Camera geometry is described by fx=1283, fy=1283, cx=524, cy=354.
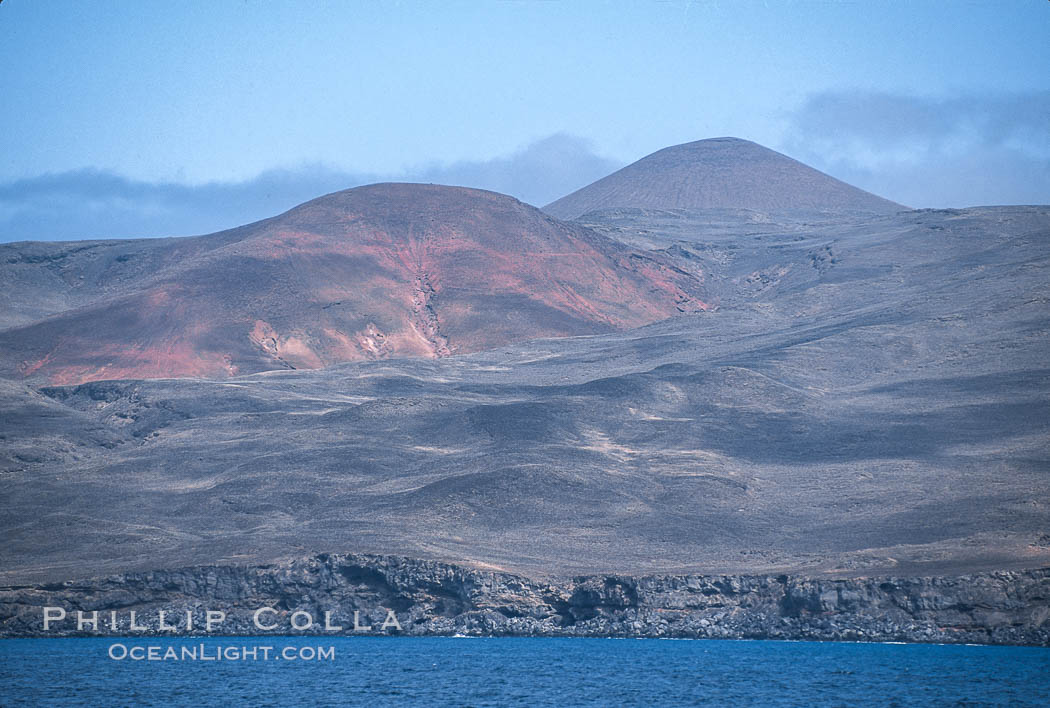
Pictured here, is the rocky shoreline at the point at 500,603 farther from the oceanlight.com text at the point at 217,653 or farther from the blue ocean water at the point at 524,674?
the oceanlight.com text at the point at 217,653

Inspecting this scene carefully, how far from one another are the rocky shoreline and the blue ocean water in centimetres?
182

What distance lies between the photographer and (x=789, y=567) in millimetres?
58531

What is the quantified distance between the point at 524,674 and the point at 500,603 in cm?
1543

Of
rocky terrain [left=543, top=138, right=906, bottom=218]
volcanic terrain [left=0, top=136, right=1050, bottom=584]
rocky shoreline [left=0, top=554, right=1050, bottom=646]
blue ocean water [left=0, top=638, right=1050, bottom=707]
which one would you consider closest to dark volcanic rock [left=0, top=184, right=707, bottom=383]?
volcanic terrain [left=0, top=136, right=1050, bottom=584]

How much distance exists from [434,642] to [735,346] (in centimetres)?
5517

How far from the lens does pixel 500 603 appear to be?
55.2 metres

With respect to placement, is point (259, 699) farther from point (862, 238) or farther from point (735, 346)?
point (862, 238)

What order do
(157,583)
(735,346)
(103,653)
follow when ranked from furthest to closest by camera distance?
(735,346) → (157,583) → (103,653)

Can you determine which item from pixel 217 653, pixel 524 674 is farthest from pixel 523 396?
A: pixel 524 674

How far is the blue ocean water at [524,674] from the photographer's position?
110 feet

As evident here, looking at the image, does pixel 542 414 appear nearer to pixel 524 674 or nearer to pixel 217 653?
pixel 217 653

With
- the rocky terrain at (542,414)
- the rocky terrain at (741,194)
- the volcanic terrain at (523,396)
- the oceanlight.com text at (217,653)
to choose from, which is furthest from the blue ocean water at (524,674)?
the rocky terrain at (741,194)

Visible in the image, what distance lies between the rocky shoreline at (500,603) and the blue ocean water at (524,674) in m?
1.82

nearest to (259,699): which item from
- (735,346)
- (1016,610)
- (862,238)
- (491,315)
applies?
(1016,610)
